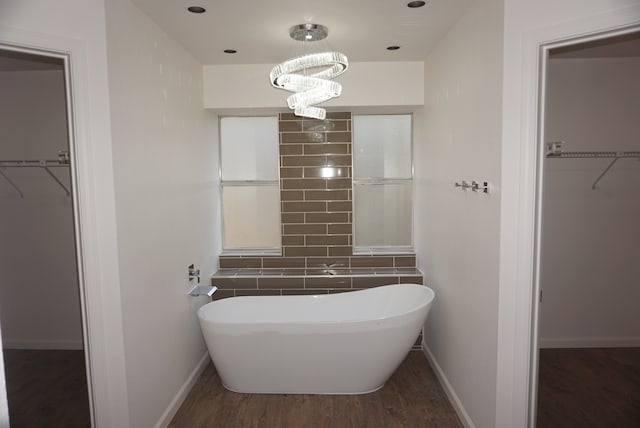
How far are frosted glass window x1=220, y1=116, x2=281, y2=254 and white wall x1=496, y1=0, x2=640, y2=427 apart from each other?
2.69 meters

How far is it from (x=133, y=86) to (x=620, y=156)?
11.9 feet

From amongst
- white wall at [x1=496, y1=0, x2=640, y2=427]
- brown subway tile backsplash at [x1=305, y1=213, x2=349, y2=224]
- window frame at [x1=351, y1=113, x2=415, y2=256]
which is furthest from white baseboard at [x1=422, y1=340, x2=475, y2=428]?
brown subway tile backsplash at [x1=305, y1=213, x2=349, y2=224]

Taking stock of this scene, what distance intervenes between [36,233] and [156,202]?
1.82m

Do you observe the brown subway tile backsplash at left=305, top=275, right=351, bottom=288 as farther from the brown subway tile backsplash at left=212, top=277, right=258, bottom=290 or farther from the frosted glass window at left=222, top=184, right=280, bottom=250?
the frosted glass window at left=222, top=184, right=280, bottom=250

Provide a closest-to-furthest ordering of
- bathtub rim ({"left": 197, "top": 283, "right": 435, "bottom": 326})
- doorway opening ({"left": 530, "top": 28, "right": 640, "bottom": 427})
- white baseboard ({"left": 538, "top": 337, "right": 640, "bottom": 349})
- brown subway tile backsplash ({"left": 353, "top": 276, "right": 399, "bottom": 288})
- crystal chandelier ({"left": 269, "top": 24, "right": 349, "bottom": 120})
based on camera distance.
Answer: crystal chandelier ({"left": 269, "top": 24, "right": 349, "bottom": 120}) < bathtub rim ({"left": 197, "top": 283, "right": 435, "bottom": 326}) < doorway opening ({"left": 530, "top": 28, "right": 640, "bottom": 427}) < white baseboard ({"left": 538, "top": 337, "right": 640, "bottom": 349}) < brown subway tile backsplash ({"left": 353, "top": 276, "right": 399, "bottom": 288})

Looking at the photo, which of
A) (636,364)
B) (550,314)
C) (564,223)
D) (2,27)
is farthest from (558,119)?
(2,27)

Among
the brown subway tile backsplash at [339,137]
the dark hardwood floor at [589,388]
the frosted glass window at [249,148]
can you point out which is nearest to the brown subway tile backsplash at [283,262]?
the frosted glass window at [249,148]

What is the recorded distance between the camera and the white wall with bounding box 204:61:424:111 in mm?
3912

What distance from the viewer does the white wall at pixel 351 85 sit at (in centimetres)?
391

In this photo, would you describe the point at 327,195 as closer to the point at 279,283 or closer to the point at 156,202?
the point at 279,283

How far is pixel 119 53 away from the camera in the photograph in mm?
2287

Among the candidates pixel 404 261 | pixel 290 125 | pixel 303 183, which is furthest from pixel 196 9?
pixel 404 261

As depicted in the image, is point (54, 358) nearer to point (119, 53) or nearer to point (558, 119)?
point (119, 53)

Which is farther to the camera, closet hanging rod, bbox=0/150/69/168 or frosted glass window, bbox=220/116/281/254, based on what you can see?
frosted glass window, bbox=220/116/281/254
